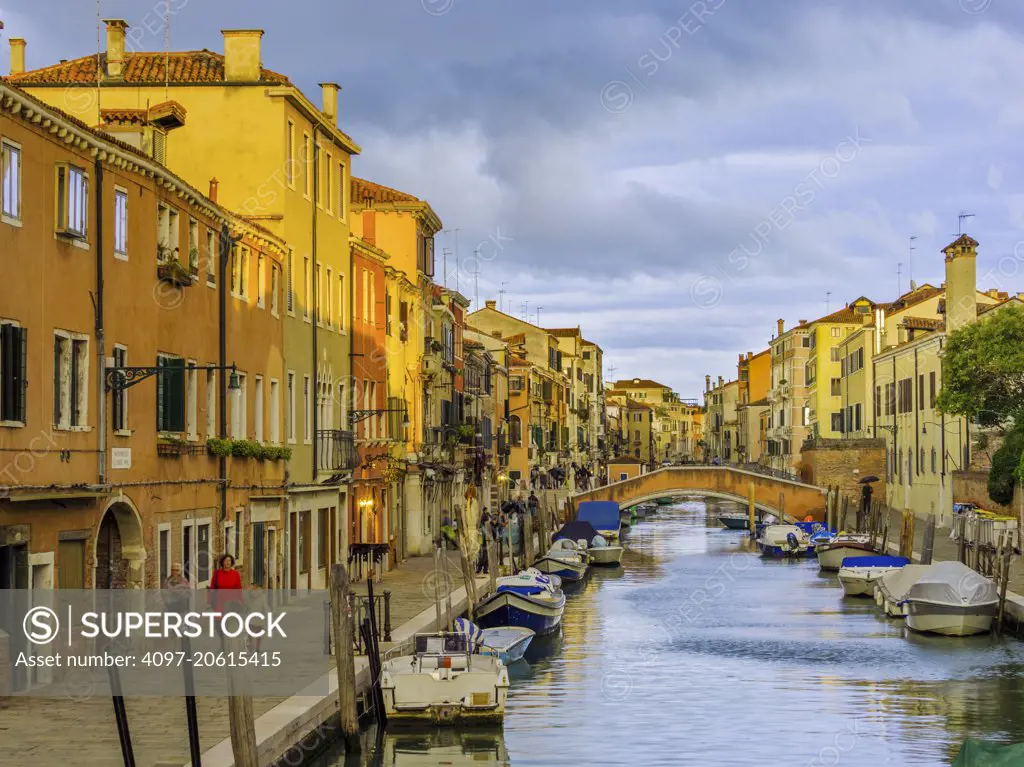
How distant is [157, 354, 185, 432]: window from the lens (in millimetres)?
21781

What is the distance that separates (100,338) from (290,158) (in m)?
10.9

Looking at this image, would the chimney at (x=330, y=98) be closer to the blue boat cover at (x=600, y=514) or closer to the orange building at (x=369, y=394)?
the orange building at (x=369, y=394)

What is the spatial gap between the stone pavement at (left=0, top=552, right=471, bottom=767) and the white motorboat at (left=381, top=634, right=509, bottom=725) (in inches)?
109

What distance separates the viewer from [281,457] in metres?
28.2

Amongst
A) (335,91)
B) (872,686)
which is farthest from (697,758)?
(335,91)

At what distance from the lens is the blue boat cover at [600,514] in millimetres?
68000

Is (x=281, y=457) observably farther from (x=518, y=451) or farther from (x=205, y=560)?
(x=518, y=451)

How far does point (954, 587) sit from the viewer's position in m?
31.1

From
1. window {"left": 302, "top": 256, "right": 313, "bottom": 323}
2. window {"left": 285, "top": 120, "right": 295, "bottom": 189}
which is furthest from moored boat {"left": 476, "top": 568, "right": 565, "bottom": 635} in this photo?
window {"left": 285, "top": 120, "right": 295, "bottom": 189}

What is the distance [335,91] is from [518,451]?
1882 inches

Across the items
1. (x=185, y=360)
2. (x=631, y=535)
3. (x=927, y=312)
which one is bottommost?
(x=631, y=535)

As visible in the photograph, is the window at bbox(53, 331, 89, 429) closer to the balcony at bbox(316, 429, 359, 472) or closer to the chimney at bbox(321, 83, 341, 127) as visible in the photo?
the balcony at bbox(316, 429, 359, 472)

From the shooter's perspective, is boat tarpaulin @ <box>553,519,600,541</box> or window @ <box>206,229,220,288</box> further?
boat tarpaulin @ <box>553,519,600,541</box>

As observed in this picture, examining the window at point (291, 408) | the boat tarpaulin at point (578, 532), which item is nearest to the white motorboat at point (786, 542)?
the boat tarpaulin at point (578, 532)
